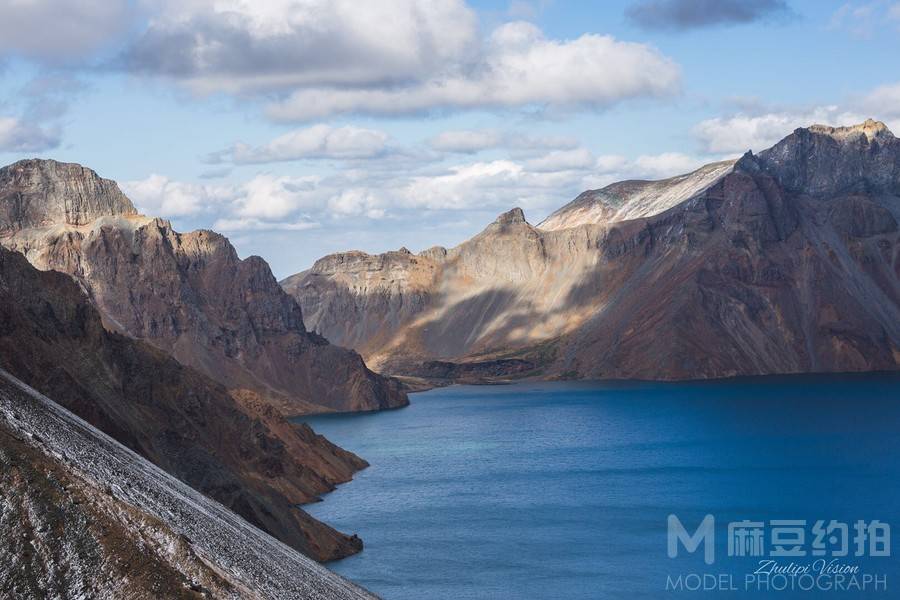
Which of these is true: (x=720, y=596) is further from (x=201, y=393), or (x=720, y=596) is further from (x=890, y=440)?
(x=890, y=440)

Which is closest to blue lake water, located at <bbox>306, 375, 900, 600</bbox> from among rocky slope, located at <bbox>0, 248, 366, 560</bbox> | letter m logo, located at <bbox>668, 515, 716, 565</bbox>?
letter m logo, located at <bbox>668, 515, 716, 565</bbox>

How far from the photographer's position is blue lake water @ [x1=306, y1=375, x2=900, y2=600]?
8450 cm

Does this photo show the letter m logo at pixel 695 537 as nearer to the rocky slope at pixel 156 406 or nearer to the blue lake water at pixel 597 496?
the blue lake water at pixel 597 496

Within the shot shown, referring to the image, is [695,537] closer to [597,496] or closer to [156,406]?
[597,496]

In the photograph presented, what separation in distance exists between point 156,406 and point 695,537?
40.4 metres

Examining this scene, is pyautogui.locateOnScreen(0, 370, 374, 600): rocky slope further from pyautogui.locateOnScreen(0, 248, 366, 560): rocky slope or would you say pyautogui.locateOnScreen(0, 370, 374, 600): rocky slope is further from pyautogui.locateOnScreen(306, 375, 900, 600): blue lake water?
pyautogui.locateOnScreen(306, 375, 900, 600): blue lake water

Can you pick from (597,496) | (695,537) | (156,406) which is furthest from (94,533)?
(597,496)

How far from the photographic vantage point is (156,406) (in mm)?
96938

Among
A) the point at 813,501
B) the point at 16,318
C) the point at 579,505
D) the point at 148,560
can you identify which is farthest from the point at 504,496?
the point at 148,560

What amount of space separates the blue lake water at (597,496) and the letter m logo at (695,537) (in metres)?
0.71

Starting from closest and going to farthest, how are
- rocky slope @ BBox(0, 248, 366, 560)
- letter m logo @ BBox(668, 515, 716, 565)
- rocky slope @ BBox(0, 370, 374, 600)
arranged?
rocky slope @ BBox(0, 370, 374, 600) < rocky slope @ BBox(0, 248, 366, 560) < letter m logo @ BBox(668, 515, 716, 565)

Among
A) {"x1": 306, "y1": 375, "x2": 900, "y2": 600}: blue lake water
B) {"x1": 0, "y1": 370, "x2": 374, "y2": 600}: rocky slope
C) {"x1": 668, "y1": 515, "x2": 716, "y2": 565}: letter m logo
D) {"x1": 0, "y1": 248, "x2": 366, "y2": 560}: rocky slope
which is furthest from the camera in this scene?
{"x1": 668, "y1": 515, "x2": 716, "y2": 565}: letter m logo

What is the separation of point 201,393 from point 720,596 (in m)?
54.8

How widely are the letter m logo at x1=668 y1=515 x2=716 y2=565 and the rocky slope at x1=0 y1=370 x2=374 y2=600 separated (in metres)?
48.6
